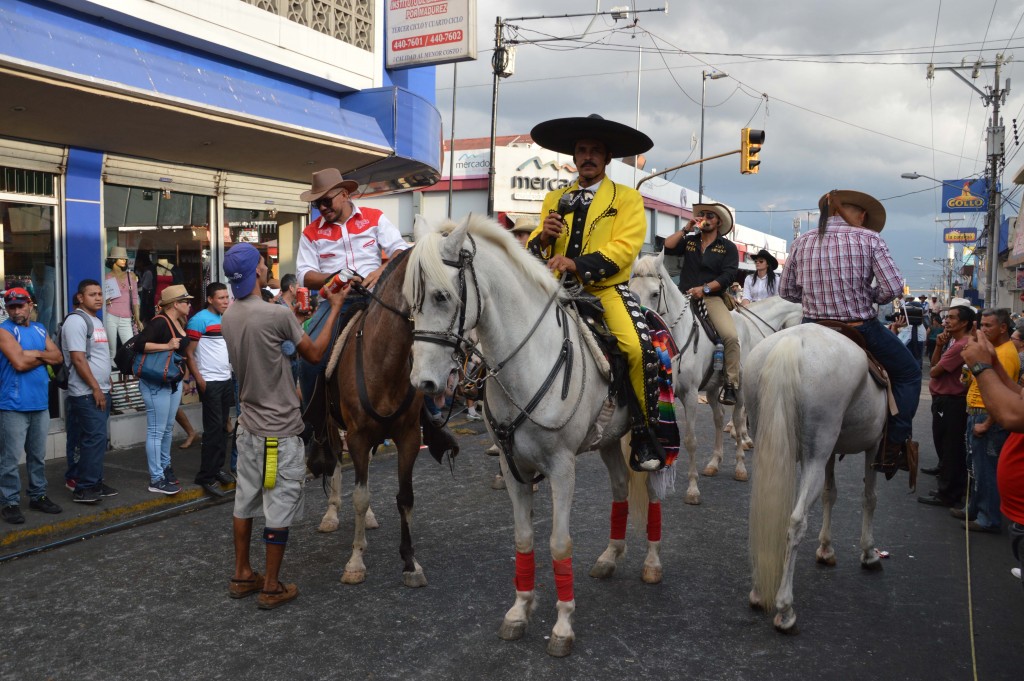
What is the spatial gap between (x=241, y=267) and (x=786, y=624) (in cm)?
388

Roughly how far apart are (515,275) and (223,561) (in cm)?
336

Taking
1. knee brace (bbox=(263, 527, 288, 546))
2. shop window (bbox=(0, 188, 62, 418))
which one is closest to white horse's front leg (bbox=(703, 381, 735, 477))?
knee brace (bbox=(263, 527, 288, 546))

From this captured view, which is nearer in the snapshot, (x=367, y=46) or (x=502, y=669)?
(x=502, y=669)

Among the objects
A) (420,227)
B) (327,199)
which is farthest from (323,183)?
(420,227)

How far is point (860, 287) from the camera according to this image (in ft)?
16.5

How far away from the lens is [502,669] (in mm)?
3865

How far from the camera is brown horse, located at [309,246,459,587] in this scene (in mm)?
4949

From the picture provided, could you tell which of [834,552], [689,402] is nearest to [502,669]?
[834,552]

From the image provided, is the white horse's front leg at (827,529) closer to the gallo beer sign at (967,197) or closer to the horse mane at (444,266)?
the horse mane at (444,266)

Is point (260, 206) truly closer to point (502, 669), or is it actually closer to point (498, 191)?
point (502, 669)

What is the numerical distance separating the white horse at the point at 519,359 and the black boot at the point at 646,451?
290 mm

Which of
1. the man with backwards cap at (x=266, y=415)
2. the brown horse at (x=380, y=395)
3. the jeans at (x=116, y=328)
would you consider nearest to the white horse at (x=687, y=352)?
the brown horse at (x=380, y=395)

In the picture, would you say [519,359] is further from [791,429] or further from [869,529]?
[869,529]

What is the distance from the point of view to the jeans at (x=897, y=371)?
5.04 meters
